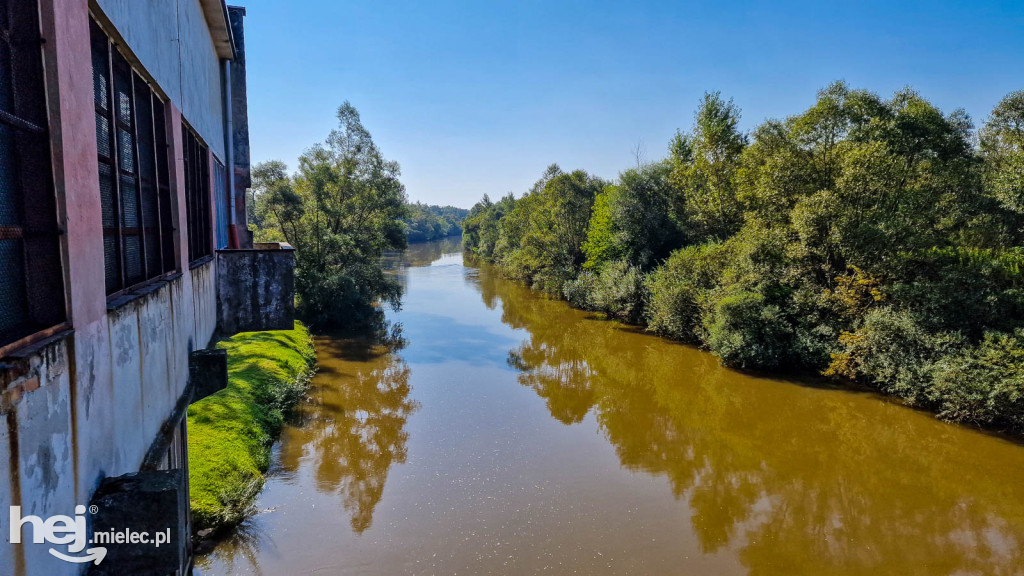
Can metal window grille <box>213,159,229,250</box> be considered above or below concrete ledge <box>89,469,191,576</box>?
above

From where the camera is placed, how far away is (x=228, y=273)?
288 inches

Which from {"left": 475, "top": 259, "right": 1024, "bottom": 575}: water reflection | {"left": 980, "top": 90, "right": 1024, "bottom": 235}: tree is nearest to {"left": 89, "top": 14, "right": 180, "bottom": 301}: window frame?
{"left": 475, "top": 259, "right": 1024, "bottom": 575}: water reflection

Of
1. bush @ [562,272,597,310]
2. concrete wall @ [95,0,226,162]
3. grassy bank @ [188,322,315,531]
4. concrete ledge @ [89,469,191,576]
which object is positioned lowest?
grassy bank @ [188,322,315,531]

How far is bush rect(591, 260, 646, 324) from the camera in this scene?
83.3 feet

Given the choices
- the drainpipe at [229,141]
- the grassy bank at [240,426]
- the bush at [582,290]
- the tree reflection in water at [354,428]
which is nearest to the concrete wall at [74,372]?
the grassy bank at [240,426]

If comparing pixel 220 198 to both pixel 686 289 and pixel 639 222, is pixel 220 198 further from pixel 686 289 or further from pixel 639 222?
pixel 639 222

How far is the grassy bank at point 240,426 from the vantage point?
365 inches

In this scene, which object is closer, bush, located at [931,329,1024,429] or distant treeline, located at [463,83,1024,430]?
bush, located at [931,329,1024,429]

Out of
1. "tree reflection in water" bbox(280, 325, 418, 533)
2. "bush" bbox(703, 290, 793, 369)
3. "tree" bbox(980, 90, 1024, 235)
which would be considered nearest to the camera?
"tree reflection in water" bbox(280, 325, 418, 533)

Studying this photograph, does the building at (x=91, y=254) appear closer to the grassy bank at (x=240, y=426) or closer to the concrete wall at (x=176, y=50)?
the concrete wall at (x=176, y=50)

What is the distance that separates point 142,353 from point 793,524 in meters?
10.9

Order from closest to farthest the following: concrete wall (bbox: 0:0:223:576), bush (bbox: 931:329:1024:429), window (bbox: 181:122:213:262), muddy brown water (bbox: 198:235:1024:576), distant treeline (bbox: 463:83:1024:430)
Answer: concrete wall (bbox: 0:0:223:576)
window (bbox: 181:122:213:262)
muddy brown water (bbox: 198:235:1024:576)
bush (bbox: 931:329:1024:429)
distant treeline (bbox: 463:83:1024:430)

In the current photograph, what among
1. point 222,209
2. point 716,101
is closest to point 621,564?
point 222,209

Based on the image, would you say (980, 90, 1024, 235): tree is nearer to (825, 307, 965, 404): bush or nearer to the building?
(825, 307, 965, 404): bush
